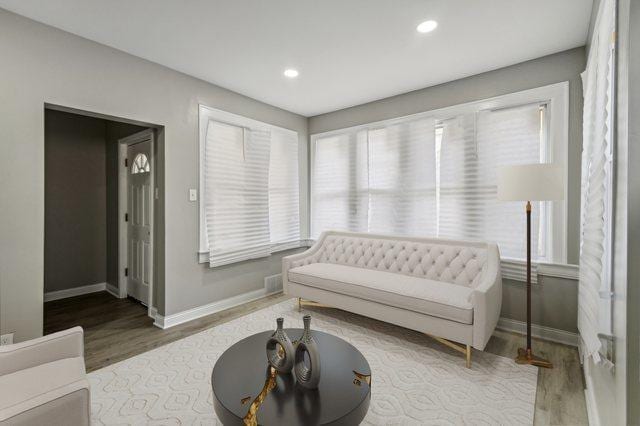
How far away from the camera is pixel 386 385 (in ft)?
6.88

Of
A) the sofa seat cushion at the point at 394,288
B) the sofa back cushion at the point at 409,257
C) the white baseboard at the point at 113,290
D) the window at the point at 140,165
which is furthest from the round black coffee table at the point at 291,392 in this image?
the white baseboard at the point at 113,290

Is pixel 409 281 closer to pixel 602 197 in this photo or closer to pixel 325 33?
pixel 602 197

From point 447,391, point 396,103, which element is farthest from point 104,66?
point 447,391

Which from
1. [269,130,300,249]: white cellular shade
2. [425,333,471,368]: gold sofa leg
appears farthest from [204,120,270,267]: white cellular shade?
[425,333,471,368]: gold sofa leg

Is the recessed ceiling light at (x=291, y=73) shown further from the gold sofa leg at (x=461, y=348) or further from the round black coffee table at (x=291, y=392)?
the gold sofa leg at (x=461, y=348)

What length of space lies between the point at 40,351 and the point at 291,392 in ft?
4.52

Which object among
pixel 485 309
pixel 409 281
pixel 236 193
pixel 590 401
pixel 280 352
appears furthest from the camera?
pixel 236 193

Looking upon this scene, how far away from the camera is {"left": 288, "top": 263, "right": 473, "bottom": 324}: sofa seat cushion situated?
242 cm

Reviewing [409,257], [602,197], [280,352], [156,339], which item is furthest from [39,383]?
[409,257]

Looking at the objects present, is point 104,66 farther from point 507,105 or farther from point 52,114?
point 507,105

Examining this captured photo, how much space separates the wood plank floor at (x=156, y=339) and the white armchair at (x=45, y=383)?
33.5 inches

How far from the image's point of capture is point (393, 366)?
2342mm

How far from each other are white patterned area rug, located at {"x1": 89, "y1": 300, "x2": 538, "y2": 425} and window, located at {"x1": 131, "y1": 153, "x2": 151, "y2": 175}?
2.20 meters

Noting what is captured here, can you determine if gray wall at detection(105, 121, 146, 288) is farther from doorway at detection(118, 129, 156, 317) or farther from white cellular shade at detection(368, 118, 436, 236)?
white cellular shade at detection(368, 118, 436, 236)
